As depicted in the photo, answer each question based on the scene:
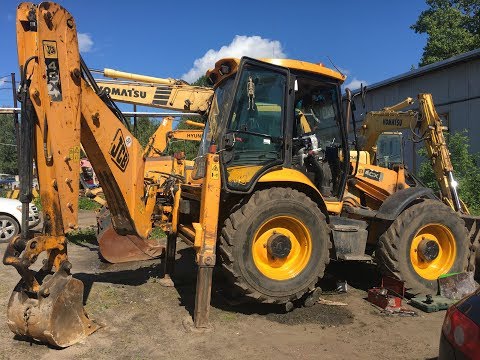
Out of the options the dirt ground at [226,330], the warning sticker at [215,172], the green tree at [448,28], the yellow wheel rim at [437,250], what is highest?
the green tree at [448,28]

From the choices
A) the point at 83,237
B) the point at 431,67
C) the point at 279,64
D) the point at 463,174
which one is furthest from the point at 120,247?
the point at 431,67

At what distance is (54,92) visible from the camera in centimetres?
450

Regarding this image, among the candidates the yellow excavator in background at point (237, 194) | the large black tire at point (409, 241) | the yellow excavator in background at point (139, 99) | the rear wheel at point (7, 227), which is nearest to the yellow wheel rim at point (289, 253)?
the yellow excavator in background at point (237, 194)

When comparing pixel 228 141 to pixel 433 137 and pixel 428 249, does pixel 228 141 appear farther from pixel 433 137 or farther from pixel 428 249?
pixel 433 137

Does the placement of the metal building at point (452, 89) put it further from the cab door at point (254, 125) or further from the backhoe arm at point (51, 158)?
the backhoe arm at point (51, 158)

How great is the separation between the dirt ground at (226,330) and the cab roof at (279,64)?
2.80 meters

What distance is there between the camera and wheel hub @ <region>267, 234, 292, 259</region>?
5.32m

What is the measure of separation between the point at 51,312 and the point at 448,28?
→ 84.2 feet

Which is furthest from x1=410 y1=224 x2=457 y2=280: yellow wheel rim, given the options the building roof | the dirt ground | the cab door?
the building roof

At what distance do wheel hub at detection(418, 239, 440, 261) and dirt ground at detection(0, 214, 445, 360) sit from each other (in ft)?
2.97

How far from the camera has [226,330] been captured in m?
4.89

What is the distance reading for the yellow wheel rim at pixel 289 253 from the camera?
5.36m

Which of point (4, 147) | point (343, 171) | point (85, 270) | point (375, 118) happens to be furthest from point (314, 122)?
point (4, 147)

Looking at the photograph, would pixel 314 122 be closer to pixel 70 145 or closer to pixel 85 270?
pixel 70 145
